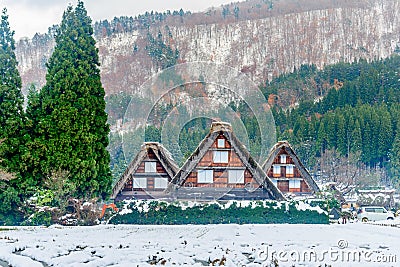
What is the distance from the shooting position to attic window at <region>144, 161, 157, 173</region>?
93.9 feet

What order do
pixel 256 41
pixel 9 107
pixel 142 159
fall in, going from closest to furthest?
pixel 9 107
pixel 142 159
pixel 256 41

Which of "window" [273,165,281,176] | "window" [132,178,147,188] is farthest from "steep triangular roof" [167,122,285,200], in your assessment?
A: "window" [273,165,281,176]

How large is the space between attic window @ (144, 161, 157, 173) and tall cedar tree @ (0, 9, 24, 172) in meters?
8.58

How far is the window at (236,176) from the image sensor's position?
87.0 feet

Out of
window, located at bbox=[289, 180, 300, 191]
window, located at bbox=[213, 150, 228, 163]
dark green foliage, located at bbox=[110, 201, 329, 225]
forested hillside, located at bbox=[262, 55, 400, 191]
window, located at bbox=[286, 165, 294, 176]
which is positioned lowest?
dark green foliage, located at bbox=[110, 201, 329, 225]

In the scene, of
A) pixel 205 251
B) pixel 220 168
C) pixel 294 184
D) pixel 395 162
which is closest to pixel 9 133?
pixel 220 168

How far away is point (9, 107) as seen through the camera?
68.8 ft

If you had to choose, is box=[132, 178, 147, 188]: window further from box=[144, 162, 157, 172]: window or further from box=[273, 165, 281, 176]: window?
box=[273, 165, 281, 176]: window

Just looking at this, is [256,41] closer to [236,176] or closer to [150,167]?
[150,167]

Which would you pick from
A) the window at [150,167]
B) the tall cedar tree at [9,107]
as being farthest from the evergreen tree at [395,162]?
the tall cedar tree at [9,107]

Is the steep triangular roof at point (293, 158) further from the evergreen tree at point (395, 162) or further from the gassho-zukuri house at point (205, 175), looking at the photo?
the evergreen tree at point (395, 162)

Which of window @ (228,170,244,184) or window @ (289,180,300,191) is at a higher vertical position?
window @ (228,170,244,184)

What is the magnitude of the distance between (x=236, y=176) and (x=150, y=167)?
470 centimetres

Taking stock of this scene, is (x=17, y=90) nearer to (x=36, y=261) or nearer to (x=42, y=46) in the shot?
(x=36, y=261)
